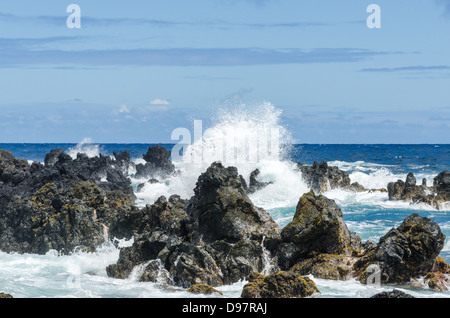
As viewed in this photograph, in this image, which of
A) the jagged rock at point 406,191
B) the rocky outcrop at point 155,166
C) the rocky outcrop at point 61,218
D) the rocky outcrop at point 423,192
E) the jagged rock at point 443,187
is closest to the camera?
the rocky outcrop at point 61,218

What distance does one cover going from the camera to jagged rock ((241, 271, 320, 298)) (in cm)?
1181

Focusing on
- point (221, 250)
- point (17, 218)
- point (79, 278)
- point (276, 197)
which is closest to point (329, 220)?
point (221, 250)

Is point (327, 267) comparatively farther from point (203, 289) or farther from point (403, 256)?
point (203, 289)

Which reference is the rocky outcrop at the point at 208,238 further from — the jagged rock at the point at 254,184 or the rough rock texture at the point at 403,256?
the jagged rock at the point at 254,184

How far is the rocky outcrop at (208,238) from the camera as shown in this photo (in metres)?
13.7

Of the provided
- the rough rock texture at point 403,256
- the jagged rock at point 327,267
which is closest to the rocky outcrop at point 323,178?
the jagged rock at point 327,267

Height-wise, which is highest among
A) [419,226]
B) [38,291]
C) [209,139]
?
[209,139]

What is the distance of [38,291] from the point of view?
13.7 metres

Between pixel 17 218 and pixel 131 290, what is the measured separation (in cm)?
693

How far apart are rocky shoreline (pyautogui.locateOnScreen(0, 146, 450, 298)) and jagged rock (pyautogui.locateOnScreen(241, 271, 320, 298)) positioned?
0.06 ft

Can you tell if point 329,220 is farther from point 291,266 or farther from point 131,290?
point 131,290

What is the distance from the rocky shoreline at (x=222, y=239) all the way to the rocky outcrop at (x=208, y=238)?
24 mm

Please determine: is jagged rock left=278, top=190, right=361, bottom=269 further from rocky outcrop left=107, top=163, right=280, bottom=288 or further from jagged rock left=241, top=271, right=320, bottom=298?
jagged rock left=241, top=271, right=320, bottom=298
